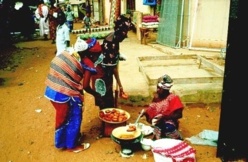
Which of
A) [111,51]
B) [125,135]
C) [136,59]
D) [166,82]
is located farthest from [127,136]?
[136,59]

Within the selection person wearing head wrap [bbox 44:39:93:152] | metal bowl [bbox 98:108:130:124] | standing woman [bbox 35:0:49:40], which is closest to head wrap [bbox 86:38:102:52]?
person wearing head wrap [bbox 44:39:93:152]

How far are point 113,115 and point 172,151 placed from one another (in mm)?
1309

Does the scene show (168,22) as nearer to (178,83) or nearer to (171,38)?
(171,38)

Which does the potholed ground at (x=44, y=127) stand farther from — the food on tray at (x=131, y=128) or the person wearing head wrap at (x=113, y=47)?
the person wearing head wrap at (x=113, y=47)

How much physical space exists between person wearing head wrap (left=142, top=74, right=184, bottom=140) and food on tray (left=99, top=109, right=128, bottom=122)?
0.53m

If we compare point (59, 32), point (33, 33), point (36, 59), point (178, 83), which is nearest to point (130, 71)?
point (178, 83)

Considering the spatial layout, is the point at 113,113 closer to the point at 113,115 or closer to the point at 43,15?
the point at 113,115

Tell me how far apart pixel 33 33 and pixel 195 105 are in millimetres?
13487

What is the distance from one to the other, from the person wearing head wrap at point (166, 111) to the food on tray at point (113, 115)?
53 cm

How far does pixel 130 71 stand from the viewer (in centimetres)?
793

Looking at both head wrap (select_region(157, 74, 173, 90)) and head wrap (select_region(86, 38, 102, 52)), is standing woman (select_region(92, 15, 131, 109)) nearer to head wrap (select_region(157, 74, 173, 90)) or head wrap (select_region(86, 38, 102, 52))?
head wrap (select_region(86, 38, 102, 52))

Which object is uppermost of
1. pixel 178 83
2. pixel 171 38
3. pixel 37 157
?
pixel 171 38

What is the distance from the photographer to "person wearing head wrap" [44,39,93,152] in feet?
14.0

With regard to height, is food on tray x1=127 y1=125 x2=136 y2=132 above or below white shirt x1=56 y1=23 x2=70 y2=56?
below
